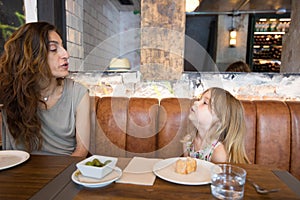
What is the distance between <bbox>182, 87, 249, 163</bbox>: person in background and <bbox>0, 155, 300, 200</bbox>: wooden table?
0.36 metres

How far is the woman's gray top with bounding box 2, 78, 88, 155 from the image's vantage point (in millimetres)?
1346

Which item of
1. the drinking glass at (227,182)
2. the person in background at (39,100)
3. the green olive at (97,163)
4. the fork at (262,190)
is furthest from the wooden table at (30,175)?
the fork at (262,190)

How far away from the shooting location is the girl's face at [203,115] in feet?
4.33

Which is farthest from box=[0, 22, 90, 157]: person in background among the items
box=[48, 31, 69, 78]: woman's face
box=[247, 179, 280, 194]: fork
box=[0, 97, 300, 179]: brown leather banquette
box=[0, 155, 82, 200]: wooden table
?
box=[247, 179, 280, 194]: fork

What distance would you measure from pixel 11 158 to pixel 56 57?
25.3 inches

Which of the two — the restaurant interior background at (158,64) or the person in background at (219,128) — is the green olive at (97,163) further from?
the restaurant interior background at (158,64)

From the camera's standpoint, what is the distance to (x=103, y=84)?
1936mm

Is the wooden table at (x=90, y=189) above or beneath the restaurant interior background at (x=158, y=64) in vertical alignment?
beneath

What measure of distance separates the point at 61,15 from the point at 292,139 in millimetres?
2057

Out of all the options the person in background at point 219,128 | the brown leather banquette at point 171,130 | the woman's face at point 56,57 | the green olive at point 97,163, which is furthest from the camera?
the brown leather banquette at point 171,130

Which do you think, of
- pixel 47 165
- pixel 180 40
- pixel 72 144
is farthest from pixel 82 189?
pixel 180 40

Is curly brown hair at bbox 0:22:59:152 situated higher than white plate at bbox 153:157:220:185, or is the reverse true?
curly brown hair at bbox 0:22:59:152

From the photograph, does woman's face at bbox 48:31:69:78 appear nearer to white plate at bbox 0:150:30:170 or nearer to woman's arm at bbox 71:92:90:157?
woman's arm at bbox 71:92:90:157

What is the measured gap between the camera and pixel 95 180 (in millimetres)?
794
